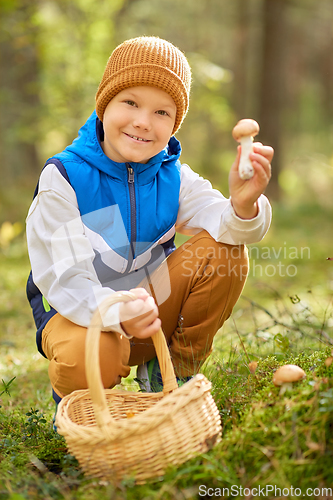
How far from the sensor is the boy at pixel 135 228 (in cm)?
169

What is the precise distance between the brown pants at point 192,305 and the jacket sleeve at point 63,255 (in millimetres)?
163

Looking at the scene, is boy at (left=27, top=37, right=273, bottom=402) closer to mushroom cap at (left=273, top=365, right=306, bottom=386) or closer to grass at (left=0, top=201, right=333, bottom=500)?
grass at (left=0, top=201, right=333, bottom=500)

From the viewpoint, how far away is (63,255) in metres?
1.70

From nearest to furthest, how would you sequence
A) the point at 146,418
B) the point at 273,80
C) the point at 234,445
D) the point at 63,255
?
the point at 146,418 < the point at 234,445 < the point at 63,255 < the point at 273,80

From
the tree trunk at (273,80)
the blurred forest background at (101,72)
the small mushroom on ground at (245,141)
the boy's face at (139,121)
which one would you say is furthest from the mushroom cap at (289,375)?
the tree trunk at (273,80)

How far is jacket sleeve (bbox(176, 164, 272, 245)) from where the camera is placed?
182 cm

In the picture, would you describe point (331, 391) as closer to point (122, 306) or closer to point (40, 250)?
point (122, 306)

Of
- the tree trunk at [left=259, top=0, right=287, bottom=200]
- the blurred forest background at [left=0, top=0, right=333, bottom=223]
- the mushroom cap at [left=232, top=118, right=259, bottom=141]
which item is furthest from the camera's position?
the tree trunk at [left=259, top=0, right=287, bottom=200]

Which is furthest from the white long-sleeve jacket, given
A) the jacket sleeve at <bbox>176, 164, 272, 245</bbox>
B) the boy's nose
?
the boy's nose

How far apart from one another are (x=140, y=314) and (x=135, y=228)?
21.5 inches

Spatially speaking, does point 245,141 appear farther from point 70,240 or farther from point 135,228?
point 70,240

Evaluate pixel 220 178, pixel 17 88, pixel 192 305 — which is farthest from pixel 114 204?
pixel 220 178

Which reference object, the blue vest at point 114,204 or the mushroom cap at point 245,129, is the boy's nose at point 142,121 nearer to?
the blue vest at point 114,204

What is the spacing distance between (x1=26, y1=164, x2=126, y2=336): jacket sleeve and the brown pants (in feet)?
0.54
